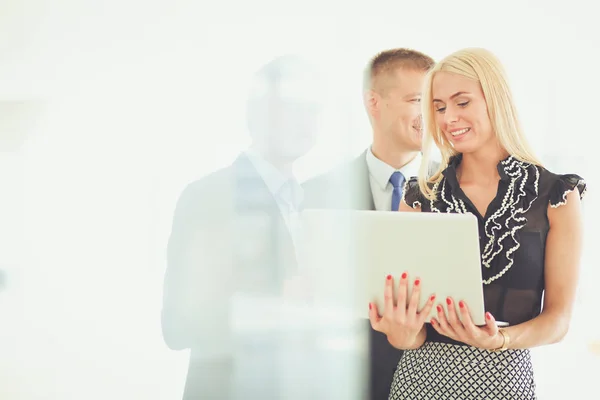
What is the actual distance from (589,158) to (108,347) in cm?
169

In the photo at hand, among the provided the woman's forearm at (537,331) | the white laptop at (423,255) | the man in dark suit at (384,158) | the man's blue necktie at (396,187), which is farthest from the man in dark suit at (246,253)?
the woman's forearm at (537,331)

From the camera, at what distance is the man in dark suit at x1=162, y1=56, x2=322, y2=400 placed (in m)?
1.93

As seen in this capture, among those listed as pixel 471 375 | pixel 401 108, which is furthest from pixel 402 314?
pixel 401 108

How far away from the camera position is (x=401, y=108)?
1.94m

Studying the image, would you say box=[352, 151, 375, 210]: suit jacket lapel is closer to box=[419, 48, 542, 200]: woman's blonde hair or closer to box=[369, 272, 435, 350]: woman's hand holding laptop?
box=[419, 48, 542, 200]: woman's blonde hair

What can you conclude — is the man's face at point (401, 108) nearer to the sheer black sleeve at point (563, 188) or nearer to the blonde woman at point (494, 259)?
the blonde woman at point (494, 259)

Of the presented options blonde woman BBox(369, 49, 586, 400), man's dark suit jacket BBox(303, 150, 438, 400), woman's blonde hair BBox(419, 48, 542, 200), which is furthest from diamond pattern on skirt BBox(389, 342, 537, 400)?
man's dark suit jacket BBox(303, 150, 438, 400)

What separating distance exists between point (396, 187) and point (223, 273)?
60 centimetres

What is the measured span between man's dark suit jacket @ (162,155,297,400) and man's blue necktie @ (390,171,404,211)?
348 mm

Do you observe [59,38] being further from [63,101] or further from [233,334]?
[233,334]

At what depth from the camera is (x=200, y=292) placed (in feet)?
6.36

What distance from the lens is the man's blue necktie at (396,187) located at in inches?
77.0

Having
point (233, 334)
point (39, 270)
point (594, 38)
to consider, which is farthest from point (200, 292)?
Result: point (594, 38)

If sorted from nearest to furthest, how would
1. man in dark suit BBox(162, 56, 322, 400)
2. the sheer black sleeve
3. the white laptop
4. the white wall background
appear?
the white laptop
the sheer black sleeve
the white wall background
man in dark suit BBox(162, 56, 322, 400)
